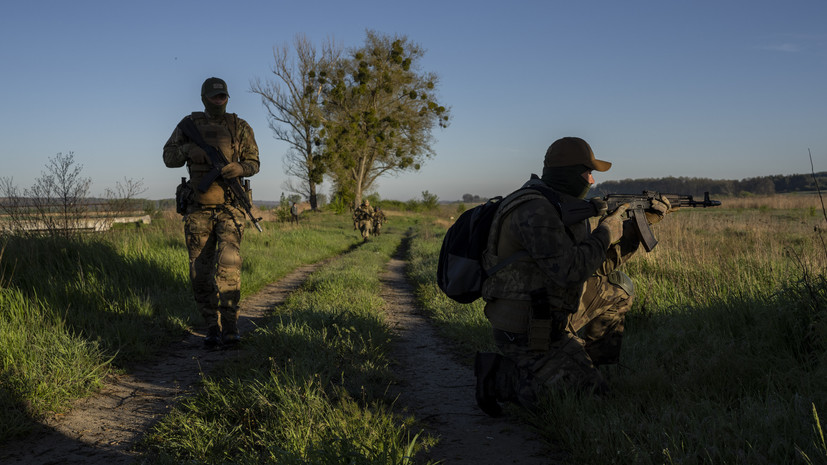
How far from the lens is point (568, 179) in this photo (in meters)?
3.46

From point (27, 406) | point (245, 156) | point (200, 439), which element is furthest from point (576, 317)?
point (245, 156)

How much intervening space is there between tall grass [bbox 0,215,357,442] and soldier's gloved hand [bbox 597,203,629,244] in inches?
150

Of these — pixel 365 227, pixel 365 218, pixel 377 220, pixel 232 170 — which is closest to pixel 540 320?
pixel 232 170

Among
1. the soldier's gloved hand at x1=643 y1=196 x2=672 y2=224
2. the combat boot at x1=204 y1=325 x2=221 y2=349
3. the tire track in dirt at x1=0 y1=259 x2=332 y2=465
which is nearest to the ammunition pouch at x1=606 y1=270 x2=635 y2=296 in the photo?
the soldier's gloved hand at x1=643 y1=196 x2=672 y2=224

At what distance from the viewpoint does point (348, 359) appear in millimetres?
4105

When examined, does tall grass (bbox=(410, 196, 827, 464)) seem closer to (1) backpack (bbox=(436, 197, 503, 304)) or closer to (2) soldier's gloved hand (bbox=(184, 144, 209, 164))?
(1) backpack (bbox=(436, 197, 503, 304))

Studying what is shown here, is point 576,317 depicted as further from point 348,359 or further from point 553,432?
point 348,359

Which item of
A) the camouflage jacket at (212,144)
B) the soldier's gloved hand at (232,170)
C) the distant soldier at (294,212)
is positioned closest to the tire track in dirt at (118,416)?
the camouflage jacket at (212,144)

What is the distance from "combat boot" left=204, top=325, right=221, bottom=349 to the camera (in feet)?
16.5

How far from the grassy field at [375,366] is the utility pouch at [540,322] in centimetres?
32

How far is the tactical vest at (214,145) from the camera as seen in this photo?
5363 millimetres

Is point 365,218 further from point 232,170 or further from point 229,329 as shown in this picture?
point 229,329

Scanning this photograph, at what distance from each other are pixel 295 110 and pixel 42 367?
37.2 metres

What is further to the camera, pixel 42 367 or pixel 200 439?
pixel 42 367
